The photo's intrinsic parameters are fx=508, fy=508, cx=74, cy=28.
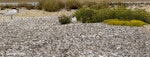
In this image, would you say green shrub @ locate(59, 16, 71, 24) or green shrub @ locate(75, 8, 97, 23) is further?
green shrub @ locate(75, 8, 97, 23)

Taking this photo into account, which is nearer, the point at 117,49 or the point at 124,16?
the point at 117,49

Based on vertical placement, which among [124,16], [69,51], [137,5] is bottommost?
[137,5]

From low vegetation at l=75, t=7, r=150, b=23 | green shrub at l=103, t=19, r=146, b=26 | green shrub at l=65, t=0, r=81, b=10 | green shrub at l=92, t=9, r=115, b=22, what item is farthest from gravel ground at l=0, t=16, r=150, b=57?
green shrub at l=65, t=0, r=81, b=10

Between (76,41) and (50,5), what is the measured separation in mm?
15691

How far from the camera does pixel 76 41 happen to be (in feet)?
45.6

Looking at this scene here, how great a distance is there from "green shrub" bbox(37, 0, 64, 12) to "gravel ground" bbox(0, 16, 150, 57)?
12.3 metres

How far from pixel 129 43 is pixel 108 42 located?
57 cm

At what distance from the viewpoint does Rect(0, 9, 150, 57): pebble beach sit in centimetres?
1243

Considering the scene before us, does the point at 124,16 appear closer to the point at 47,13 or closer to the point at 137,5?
the point at 47,13

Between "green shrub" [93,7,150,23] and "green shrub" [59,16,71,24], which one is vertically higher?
"green shrub" [93,7,150,23]

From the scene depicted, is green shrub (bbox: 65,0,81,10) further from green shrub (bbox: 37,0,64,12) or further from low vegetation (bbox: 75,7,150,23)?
low vegetation (bbox: 75,7,150,23)

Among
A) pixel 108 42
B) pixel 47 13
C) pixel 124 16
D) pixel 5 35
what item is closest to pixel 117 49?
pixel 108 42

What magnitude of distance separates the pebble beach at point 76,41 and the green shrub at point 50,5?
12.1m

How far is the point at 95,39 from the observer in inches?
561
